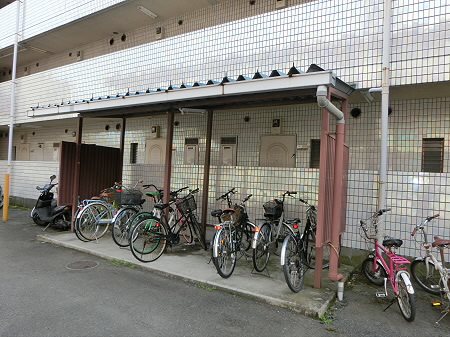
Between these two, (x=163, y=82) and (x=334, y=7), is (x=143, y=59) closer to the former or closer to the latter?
(x=163, y=82)

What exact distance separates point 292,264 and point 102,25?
959 centimetres

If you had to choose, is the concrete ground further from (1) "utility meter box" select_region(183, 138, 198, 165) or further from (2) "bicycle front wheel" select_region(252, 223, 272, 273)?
(1) "utility meter box" select_region(183, 138, 198, 165)

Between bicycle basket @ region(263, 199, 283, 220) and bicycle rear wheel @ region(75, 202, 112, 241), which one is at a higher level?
bicycle basket @ region(263, 199, 283, 220)

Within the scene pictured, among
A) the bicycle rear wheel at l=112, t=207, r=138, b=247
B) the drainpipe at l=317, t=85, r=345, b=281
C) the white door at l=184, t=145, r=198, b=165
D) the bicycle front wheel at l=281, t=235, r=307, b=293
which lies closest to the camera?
the bicycle front wheel at l=281, t=235, r=307, b=293

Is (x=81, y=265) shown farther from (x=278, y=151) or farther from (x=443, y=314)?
(x=443, y=314)

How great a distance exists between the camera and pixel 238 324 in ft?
12.1

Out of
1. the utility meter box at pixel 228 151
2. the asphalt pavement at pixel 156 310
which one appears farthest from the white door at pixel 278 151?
the asphalt pavement at pixel 156 310

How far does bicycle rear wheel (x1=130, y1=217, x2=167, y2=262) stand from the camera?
18.7 ft

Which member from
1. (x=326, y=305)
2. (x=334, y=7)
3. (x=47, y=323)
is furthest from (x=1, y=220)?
(x=334, y=7)

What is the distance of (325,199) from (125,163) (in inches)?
272

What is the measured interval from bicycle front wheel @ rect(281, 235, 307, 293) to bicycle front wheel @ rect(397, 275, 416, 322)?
1.22 m

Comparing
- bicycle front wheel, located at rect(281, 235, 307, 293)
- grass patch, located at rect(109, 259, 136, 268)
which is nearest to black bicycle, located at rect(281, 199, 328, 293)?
bicycle front wheel, located at rect(281, 235, 307, 293)

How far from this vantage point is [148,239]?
5801mm

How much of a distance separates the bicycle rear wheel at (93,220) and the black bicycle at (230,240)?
9.89ft
